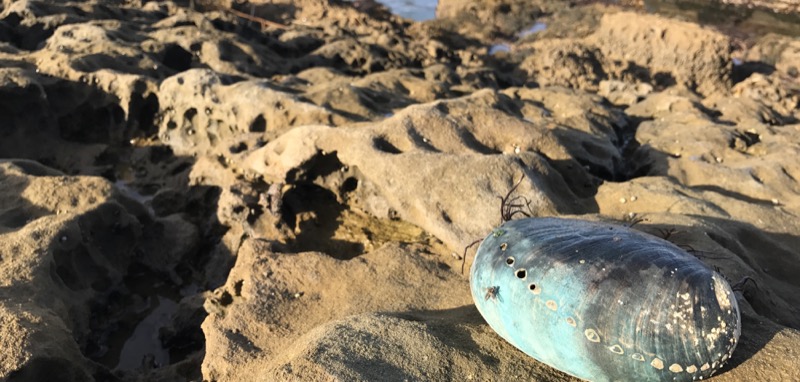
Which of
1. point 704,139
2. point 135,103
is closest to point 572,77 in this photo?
point 704,139

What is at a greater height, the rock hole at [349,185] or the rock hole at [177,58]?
the rock hole at [349,185]

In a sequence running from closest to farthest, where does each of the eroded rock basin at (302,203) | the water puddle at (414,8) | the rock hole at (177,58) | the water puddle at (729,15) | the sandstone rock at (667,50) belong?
the eroded rock basin at (302,203) → the rock hole at (177,58) → the sandstone rock at (667,50) → the water puddle at (729,15) → the water puddle at (414,8)

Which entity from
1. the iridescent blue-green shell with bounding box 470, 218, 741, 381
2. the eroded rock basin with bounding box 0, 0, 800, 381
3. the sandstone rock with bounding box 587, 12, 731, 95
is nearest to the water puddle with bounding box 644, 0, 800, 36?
the sandstone rock with bounding box 587, 12, 731, 95

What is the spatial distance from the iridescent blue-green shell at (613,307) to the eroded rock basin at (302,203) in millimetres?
363

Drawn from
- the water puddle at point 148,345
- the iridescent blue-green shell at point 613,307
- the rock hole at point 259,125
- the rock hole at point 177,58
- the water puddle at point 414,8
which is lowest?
the water puddle at point 414,8

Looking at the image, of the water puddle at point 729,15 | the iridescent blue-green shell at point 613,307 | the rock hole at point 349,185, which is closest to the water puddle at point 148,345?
the rock hole at point 349,185

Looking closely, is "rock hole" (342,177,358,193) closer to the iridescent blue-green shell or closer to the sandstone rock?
the iridescent blue-green shell

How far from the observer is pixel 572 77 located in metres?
14.8

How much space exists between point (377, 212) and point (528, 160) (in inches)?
68.8

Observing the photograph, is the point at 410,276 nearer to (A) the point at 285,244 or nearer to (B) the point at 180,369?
(A) the point at 285,244

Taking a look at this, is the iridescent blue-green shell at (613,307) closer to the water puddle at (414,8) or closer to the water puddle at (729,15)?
the water puddle at (414,8)

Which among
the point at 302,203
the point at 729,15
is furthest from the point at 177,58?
→ the point at 729,15

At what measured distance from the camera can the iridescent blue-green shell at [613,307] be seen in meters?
2.55

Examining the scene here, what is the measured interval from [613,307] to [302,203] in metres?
4.07
